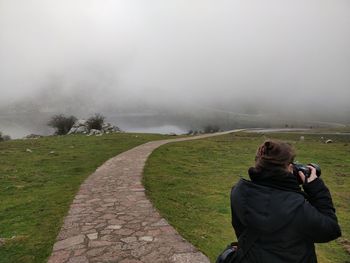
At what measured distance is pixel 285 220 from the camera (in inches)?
134

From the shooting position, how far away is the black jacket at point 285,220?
3.39m

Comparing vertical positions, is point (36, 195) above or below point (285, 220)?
below

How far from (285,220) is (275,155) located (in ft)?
1.99

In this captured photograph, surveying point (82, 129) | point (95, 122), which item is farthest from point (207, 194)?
point (95, 122)

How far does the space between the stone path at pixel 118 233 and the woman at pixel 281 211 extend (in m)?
3.10

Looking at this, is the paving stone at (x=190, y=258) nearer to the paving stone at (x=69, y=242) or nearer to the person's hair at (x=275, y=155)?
the paving stone at (x=69, y=242)

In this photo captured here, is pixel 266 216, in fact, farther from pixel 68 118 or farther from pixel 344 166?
pixel 68 118

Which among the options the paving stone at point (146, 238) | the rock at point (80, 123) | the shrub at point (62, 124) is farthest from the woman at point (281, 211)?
the shrub at point (62, 124)

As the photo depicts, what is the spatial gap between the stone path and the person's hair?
349 cm

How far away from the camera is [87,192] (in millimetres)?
11750

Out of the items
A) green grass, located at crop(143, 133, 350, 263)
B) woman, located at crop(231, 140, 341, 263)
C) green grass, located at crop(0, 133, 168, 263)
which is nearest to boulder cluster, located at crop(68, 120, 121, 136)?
green grass, located at crop(0, 133, 168, 263)

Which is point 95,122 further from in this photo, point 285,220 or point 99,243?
point 285,220

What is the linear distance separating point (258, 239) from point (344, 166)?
19846 millimetres

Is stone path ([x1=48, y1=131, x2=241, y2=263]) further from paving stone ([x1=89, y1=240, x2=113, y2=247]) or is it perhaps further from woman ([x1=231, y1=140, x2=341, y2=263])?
→ woman ([x1=231, y1=140, x2=341, y2=263])
